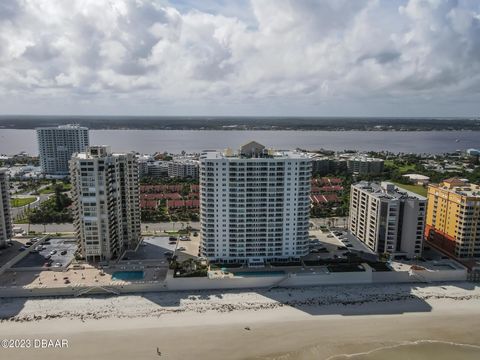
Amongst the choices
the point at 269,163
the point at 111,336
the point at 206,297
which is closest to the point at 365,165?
the point at 269,163

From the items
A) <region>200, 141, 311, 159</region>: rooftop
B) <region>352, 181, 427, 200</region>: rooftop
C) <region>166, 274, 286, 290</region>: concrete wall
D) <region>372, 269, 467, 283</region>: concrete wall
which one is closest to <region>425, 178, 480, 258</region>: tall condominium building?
<region>352, 181, 427, 200</region>: rooftop

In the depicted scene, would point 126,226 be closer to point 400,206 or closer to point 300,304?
point 300,304

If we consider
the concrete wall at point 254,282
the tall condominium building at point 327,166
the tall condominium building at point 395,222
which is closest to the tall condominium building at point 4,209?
the concrete wall at point 254,282

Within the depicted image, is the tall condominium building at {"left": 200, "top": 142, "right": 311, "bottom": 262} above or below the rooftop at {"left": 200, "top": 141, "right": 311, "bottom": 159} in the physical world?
below

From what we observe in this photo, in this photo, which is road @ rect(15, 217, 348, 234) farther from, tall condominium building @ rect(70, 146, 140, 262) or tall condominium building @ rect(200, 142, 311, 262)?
tall condominium building @ rect(200, 142, 311, 262)

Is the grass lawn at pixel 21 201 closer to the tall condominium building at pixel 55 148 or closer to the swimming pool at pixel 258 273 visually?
the tall condominium building at pixel 55 148

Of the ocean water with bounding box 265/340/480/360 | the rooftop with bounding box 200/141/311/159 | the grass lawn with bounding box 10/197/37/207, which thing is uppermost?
the rooftop with bounding box 200/141/311/159
